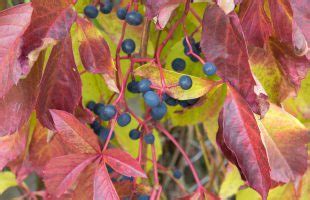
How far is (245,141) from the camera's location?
705mm

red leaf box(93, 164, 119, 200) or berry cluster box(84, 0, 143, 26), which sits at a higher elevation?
berry cluster box(84, 0, 143, 26)

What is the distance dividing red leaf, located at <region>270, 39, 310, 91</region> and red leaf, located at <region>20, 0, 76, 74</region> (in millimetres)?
305

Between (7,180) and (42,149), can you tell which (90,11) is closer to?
(42,149)

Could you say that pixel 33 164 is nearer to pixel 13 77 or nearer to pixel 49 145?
pixel 49 145

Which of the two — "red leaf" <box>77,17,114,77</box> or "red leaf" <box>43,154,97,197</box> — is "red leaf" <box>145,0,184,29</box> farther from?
"red leaf" <box>43,154,97,197</box>

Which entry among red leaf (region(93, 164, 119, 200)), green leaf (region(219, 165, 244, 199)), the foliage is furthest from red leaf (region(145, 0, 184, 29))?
green leaf (region(219, 165, 244, 199))

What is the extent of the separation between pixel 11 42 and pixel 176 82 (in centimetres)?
25

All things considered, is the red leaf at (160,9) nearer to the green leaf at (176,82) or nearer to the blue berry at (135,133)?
the green leaf at (176,82)

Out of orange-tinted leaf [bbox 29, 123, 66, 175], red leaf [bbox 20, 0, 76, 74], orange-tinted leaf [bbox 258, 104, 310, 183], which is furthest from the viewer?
orange-tinted leaf [bbox 29, 123, 66, 175]

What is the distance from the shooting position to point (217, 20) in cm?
71

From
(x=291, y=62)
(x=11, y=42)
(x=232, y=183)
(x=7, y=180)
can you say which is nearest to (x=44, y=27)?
(x=11, y=42)

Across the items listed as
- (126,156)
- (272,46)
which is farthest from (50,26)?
(272,46)

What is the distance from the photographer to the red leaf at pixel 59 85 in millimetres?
695

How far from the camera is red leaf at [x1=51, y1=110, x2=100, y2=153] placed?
658 mm
